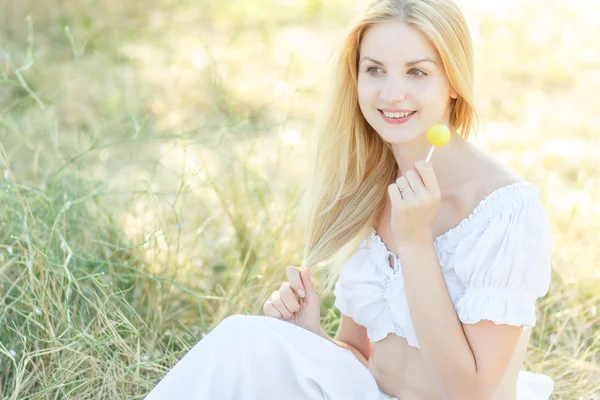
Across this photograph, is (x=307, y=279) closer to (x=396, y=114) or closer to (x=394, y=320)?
(x=394, y=320)

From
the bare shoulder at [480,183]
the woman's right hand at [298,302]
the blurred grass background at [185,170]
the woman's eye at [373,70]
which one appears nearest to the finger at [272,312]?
the woman's right hand at [298,302]

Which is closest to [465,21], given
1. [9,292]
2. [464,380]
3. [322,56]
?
[464,380]

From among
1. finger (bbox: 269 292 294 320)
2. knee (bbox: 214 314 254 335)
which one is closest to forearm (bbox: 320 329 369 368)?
finger (bbox: 269 292 294 320)

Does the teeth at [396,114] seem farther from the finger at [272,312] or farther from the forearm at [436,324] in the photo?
the finger at [272,312]

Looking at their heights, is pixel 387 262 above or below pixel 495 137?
above

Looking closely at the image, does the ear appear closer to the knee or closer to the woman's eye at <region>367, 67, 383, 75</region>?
the woman's eye at <region>367, 67, 383, 75</region>

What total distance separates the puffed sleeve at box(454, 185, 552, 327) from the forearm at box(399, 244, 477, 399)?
0.05 m

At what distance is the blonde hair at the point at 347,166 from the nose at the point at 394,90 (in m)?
0.14

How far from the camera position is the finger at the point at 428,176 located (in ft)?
6.24

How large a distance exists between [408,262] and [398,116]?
352 mm

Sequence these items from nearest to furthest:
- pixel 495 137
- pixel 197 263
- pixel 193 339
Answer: pixel 193 339, pixel 197 263, pixel 495 137

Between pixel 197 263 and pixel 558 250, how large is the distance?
1.33 meters

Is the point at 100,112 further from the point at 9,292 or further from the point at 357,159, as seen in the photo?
the point at 357,159

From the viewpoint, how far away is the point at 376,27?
207cm
